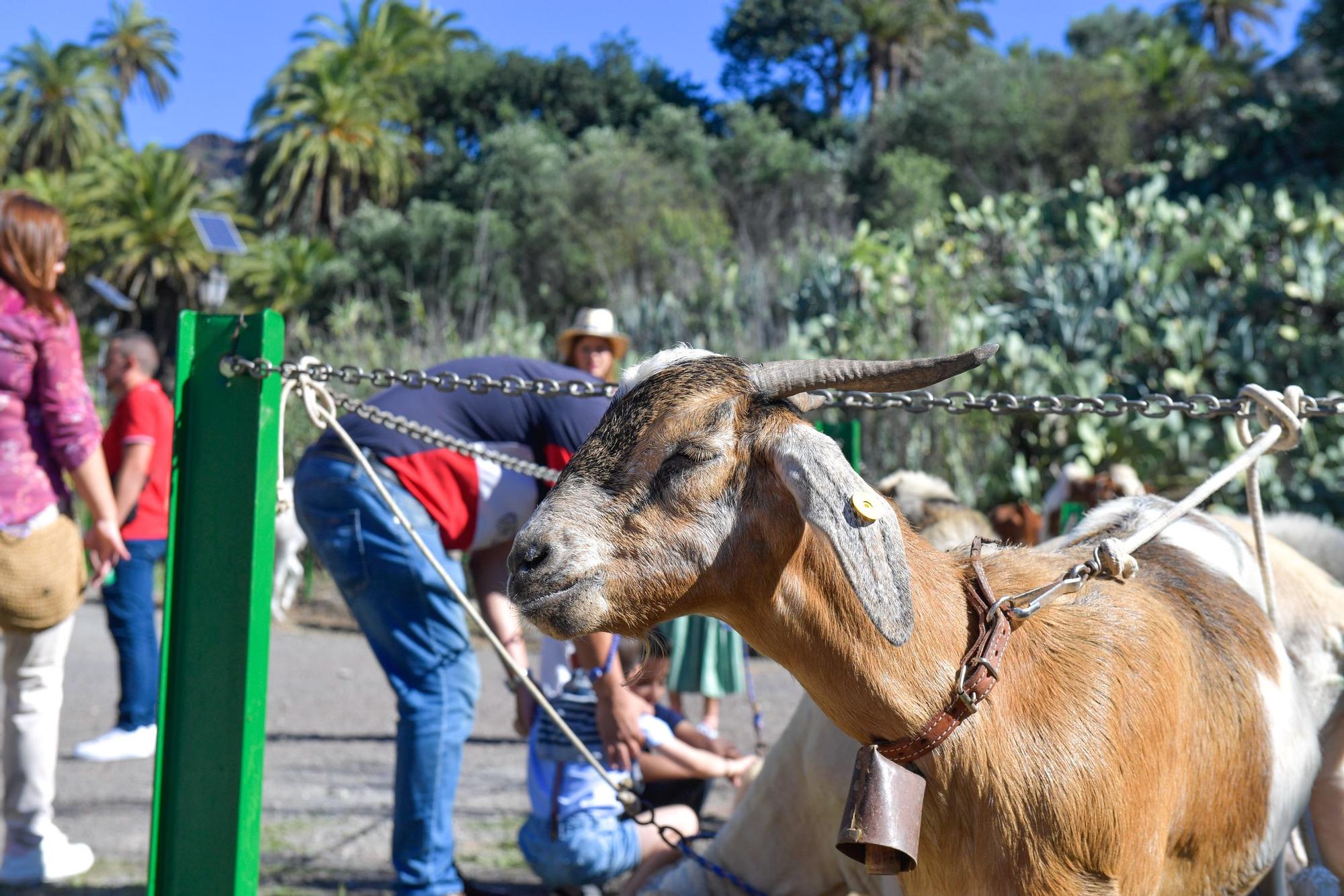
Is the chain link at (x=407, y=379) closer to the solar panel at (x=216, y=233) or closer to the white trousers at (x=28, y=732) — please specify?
the white trousers at (x=28, y=732)

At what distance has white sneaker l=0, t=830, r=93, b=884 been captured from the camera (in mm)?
3936

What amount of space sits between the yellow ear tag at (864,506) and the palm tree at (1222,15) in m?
48.9

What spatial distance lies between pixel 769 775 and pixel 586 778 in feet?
2.58

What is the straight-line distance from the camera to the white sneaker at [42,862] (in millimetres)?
3936

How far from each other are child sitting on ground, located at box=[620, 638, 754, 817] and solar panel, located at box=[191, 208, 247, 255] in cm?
1453

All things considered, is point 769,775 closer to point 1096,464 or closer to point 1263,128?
point 1096,464

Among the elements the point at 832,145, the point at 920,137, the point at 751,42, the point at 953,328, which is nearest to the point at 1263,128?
the point at 920,137

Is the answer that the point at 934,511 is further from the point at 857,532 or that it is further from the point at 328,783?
the point at 328,783

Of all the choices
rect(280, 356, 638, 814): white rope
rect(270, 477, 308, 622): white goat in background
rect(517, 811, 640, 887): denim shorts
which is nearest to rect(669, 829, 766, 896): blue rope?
rect(280, 356, 638, 814): white rope

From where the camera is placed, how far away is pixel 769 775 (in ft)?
10.5

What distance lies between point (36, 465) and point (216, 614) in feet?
5.23

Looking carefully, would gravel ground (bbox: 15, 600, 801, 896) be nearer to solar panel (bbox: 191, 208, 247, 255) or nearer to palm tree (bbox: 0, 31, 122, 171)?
solar panel (bbox: 191, 208, 247, 255)

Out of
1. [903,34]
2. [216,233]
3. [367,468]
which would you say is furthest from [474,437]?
[903,34]

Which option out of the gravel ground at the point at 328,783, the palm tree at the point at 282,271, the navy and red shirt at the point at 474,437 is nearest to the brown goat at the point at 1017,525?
the gravel ground at the point at 328,783
